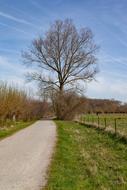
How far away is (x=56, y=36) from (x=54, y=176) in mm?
46097

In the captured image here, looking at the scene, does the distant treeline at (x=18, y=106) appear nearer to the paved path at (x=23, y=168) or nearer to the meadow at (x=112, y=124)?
the meadow at (x=112, y=124)

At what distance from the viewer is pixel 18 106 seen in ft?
160

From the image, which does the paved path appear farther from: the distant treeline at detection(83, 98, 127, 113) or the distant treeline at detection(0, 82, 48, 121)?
the distant treeline at detection(83, 98, 127, 113)

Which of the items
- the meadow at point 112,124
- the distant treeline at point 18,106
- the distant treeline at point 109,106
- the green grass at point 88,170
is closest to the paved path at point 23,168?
the green grass at point 88,170

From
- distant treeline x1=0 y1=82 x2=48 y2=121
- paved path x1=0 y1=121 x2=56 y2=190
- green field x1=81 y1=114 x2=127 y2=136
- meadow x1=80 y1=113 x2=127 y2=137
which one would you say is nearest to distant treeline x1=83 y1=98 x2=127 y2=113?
distant treeline x1=0 y1=82 x2=48 y2=121

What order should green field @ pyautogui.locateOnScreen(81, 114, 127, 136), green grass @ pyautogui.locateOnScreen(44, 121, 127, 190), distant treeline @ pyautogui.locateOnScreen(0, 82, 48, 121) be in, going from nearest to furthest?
green grass @ pyautogui.locateOnScreen(44, 121, 127, 190) < green field @ pyautogui.locateOnScreen(81, 114, 127, 136) < distant treeline @ pyautogui.locateOnScreen(0, 82, 48, 121)

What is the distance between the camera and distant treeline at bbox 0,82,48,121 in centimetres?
3650

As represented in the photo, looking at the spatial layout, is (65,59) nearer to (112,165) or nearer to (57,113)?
(57,113)

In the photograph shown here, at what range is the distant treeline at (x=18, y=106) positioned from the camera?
36.5 metres

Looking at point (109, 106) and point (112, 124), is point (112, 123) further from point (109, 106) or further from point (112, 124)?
point (109, 106)

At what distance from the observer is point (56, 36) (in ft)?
176

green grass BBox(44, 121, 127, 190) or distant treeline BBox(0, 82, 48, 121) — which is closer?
green grass BBox(44, 121, 127, 190)

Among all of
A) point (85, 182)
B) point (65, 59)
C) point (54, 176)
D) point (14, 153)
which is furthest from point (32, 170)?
point (65, 59)

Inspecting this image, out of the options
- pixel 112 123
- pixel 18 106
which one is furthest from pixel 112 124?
pixel 18 106
